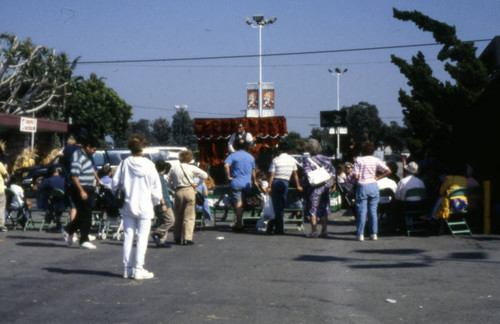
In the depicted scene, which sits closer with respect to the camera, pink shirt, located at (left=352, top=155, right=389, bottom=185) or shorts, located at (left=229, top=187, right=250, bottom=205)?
pink shirt, located at (left=352, top=155, right=389, bottom=185)

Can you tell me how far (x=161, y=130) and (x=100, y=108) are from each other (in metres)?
54.1

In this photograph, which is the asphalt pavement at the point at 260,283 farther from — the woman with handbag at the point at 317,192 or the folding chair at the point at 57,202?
the folding chair at the point at 57,202

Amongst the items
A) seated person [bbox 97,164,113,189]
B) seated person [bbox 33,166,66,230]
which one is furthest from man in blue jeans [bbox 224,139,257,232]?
seated person [bbox 33,166,66,230]

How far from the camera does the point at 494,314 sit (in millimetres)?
6441

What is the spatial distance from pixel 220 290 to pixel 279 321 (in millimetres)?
1603

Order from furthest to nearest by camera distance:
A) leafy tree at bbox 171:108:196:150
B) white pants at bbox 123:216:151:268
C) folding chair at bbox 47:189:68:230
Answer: leafy tree at bbox 171:108:196:150, folding chair at bbox 47:189:68:230, white pants at bbox 123:216:151:268

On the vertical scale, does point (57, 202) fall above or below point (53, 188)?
below

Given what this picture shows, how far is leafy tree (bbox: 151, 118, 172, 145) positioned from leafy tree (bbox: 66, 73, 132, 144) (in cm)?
4475

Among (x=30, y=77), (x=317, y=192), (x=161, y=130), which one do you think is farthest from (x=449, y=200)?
(x=161, y=130)

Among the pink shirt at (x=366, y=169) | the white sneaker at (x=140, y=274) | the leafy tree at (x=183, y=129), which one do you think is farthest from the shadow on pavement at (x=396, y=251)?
the leafy tree at (x=183, y=129)

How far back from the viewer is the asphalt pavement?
6387mm

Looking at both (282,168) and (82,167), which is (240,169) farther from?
(82,167)

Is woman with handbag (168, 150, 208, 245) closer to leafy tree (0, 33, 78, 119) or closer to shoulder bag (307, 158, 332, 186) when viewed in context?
shoulder bag (307, 158, 332, 186)

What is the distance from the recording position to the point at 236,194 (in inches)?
566
